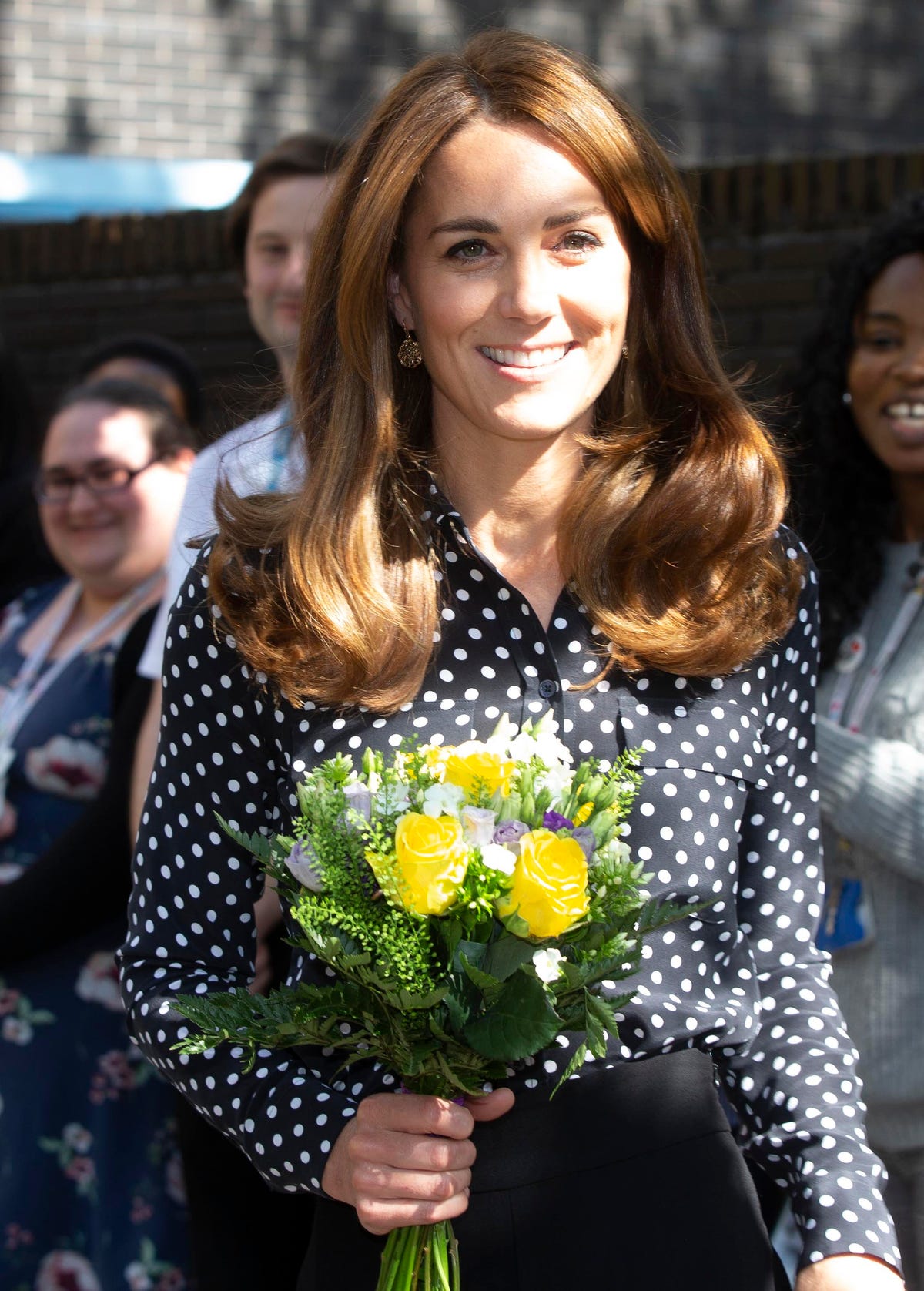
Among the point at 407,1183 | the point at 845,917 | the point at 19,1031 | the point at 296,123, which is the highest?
the point at 296,123

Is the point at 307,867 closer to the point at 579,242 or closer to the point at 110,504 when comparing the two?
the point at 579,242

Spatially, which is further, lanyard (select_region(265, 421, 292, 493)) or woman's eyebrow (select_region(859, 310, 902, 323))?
woman's eyebrow (select_region(859, 310, 902, 323))

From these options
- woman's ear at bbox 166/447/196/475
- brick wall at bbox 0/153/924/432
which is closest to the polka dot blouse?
woman's ear at bbox 166/447/196/475

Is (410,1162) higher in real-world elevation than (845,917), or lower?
higher

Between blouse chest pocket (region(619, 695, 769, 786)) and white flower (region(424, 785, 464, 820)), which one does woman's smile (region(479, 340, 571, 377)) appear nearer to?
blouse chest pocket (region(619, 695, 769, 786))

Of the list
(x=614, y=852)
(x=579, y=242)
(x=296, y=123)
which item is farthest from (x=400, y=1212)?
(x=296, y=123)

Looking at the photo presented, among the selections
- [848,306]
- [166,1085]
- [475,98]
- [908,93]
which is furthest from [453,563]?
[908,93]

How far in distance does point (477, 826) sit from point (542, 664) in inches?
18.2

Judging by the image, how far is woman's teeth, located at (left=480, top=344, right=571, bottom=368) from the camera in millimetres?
2055

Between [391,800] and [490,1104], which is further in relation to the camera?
[490,1104]

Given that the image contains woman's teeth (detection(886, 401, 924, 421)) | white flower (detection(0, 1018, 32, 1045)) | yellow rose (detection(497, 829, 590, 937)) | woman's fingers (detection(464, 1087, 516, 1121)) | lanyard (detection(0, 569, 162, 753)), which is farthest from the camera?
lanyard (detection(0, 569, 162, 753))

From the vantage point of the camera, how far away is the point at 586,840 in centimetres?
165

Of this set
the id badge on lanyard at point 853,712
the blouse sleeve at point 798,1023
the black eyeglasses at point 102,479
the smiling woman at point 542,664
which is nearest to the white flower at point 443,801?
the smiling woman at point 542,664

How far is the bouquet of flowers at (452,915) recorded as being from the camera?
159 cm
